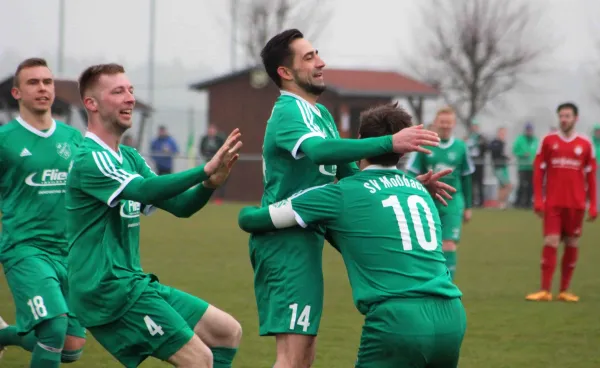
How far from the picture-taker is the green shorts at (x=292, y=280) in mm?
5637

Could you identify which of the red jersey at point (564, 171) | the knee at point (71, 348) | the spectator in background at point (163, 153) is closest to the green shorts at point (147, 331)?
the knee at point (71, 348)

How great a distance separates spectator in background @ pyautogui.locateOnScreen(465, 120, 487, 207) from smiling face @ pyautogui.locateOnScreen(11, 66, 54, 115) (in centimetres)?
2155

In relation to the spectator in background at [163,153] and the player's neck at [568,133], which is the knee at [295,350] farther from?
the spectator in background at [163,153]

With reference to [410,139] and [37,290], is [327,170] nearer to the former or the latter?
[410,139]

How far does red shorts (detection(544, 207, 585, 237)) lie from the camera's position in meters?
12.1

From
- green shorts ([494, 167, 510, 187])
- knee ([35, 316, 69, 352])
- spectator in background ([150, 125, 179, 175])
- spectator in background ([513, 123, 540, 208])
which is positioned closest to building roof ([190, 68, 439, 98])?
spectator in background ([150, 125, 179, 175])

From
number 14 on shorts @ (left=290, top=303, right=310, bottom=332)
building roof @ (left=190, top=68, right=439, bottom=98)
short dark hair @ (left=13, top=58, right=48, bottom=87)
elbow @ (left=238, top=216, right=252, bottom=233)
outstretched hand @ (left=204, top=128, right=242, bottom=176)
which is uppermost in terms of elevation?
building roof @ (left=190, top=68, right=439, bottom=98)

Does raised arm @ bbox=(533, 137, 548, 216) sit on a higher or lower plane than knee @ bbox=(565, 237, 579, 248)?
higher

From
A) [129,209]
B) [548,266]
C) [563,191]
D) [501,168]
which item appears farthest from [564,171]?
[501,168]

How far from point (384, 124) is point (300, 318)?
111 centimetres

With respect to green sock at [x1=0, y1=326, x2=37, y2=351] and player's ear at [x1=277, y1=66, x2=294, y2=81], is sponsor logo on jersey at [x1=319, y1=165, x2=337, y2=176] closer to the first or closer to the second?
player's ear at [x1=277, y1=66, x2=294, y2=81]

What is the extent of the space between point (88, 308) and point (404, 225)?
1683 millimetres

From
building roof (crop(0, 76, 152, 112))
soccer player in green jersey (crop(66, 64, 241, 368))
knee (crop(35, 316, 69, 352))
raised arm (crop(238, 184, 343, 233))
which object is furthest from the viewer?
building roof (crop(0, 76, 152, 112))

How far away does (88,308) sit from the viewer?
552 cm
